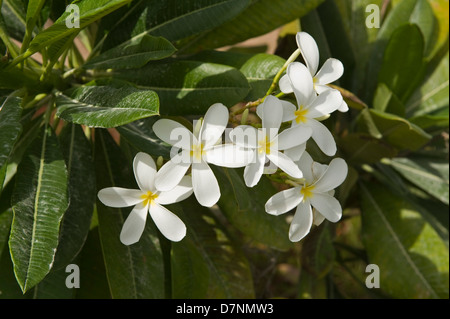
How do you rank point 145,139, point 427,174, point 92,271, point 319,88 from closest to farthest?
point 319,88 < point 145,139 < point 92,271 < point 427,174

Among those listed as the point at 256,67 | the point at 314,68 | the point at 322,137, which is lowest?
the point at 322,137

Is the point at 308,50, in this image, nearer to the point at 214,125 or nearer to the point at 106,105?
the point at 214,125

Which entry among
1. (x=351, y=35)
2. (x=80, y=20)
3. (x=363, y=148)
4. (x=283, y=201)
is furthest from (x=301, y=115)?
(x=351, y=35)

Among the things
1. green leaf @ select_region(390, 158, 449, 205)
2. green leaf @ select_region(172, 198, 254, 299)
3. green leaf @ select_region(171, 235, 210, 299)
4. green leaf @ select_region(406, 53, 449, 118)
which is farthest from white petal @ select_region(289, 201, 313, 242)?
green leaf @ select_region(406, 53, 449, 118)

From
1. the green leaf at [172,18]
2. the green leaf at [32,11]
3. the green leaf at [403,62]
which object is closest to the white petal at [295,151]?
the green leaf at [172,18]

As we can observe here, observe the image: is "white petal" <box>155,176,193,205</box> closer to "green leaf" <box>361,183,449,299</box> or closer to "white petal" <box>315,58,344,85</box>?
"white petal" <box>315,58,344,85</box>

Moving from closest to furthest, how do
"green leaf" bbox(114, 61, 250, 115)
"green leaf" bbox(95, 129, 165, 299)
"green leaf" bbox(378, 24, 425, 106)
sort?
"green leaf" bbox(114, 61, 250, 115) < "green leaf" bbox(95, 129, 165, 299) < "green leaf" bbox(378, 24, 425, 106)

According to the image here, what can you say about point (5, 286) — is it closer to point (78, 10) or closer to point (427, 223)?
point (78, 10)

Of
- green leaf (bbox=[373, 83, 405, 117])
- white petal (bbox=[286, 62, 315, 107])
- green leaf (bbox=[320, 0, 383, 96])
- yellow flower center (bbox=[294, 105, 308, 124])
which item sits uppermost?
green leaf (bbox=[320, 0, 383, 96])
